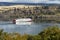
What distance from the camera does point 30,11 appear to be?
26938mm

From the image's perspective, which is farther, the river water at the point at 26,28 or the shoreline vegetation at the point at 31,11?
the shoreline vegetation at the point at 31,11

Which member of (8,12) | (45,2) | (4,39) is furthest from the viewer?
(8,12)

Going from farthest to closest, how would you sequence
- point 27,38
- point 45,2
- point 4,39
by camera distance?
point 45,2, point 27,38, point 4,39

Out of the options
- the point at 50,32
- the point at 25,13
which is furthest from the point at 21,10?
the point at 50,32

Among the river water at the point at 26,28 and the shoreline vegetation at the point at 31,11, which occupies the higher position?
the river water at the point at 26,28

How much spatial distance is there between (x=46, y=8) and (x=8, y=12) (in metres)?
3.86

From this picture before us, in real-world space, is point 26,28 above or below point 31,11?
above

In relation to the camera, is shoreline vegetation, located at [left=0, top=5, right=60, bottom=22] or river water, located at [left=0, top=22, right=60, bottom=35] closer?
river water, located at [left=0, top=22, right=60, bottom=35]

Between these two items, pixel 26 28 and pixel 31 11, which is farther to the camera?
pixel 31 11

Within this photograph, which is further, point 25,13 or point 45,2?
point 25,13

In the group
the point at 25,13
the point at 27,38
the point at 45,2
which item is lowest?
the point at 25,13

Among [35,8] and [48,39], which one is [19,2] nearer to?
[35,8]

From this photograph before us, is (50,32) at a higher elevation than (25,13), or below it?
higher

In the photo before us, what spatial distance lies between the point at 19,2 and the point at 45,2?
Result: 2505mm
